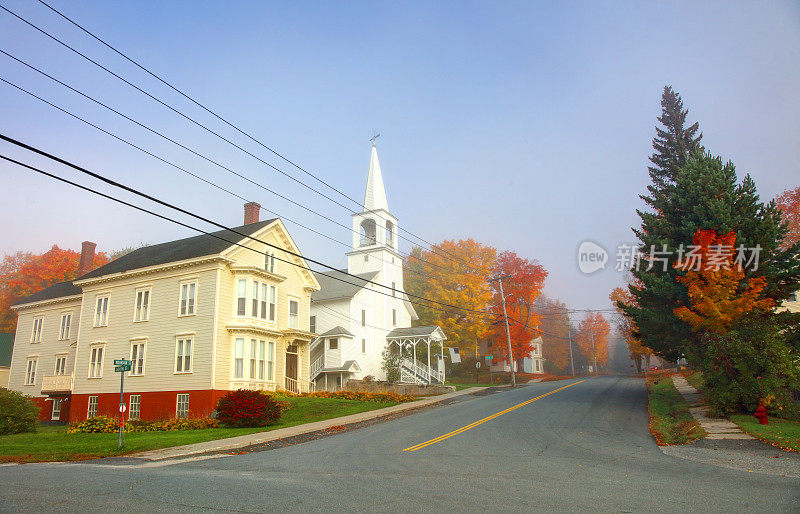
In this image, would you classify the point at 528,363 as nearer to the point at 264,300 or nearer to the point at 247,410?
the point at 264,300

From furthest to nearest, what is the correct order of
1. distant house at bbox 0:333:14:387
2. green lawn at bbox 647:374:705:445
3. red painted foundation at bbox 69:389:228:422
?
distant house at bbox 0:333:14:387, red painted foundation at bbox 69:389:228:422, green lawn at bbox 647:374:705:445

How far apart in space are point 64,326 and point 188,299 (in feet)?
44.8

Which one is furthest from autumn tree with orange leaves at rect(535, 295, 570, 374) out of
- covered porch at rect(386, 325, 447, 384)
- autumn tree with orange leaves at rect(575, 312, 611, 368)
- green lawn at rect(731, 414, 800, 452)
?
green lawn at rect(731, 414, 800, 452)

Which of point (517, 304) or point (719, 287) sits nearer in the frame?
point (719, 287)

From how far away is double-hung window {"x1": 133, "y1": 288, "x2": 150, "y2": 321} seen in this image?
29.5m

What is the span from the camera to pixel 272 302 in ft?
99.8

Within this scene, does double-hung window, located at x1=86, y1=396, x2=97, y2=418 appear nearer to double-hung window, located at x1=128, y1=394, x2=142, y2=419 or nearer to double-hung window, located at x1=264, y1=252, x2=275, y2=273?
double-hung window, located at x1=128, y1=394, x2=142, y2=419

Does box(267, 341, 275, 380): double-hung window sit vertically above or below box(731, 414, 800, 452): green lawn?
above

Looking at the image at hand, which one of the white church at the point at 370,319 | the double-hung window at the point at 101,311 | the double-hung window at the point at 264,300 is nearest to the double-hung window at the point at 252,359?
the double-hung window at the point at 264,300

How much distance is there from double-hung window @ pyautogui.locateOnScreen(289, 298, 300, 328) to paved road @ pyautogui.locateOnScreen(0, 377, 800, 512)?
57.2 ft

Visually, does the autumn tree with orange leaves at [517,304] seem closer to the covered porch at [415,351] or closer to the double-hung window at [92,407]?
the covered porch at [415,351]

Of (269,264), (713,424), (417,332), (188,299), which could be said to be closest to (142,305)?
(188,299)

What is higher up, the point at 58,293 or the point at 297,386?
the point at 58,293

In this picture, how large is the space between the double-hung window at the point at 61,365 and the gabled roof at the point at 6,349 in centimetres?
1143
